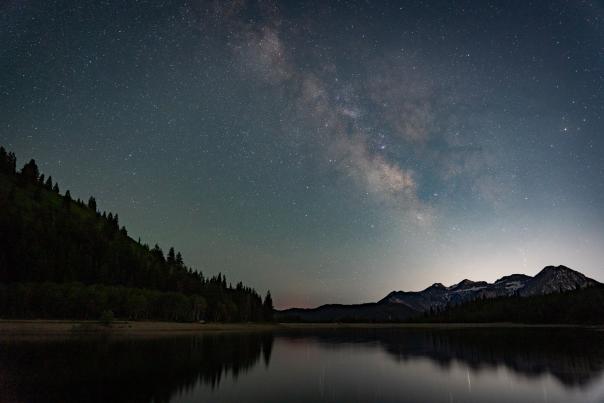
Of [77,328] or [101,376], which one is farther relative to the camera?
[77,328]

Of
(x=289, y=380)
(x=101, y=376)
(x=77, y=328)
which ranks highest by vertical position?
(x=101, y=376)

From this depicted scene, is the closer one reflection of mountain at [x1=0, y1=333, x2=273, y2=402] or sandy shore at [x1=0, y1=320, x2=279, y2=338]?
reflection of mountain at [x1=0, y1=333, x2=273, y2=402]

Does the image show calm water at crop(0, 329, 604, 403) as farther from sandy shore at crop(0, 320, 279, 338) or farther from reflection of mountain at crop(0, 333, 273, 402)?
sandy shore at crop(0, 320, 279, 338)

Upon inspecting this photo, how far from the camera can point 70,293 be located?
15125 cm

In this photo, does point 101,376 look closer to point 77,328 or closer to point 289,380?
point 289,380

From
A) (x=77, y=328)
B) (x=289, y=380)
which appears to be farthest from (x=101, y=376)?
(x=77, y=328)

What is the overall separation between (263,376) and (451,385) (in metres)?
20.5

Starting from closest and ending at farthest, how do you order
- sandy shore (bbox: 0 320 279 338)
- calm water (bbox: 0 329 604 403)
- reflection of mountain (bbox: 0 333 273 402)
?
reflection of mountain (bbox: 0 333 273 402)
calm water (bbox: 0 329 604 403)
sandy shore (bbox: 0 320 279 338)

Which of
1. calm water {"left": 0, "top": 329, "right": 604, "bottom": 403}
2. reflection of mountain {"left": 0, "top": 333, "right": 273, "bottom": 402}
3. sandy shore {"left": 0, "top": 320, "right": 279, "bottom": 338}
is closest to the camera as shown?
reflection of mountain {"left": 0, "top": 333, "right": 273, "bottom": 402}

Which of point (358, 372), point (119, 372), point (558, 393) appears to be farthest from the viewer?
point (358, 372)

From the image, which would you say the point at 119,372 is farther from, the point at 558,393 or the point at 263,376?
the point at 558,393

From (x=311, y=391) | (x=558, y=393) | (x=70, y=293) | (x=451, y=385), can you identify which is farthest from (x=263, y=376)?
(x=70, y=293)

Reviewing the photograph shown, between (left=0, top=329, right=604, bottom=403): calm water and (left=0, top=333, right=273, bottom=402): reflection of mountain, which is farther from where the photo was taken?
(left=0, top=329, right=604, bottom=403): calm water

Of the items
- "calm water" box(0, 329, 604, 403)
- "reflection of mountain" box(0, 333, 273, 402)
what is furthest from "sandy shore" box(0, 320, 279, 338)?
"calm water" box(0, 329, 604, 403)
